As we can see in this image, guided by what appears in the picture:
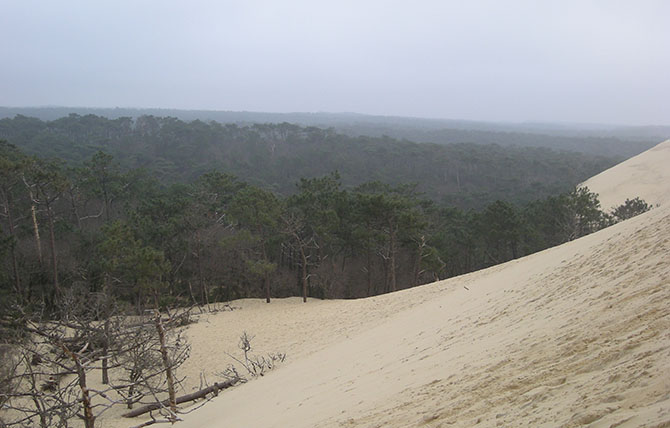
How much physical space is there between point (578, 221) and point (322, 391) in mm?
21419

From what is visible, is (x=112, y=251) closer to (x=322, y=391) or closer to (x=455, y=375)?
(x=322, y=391)

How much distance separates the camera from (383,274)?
85.8ft

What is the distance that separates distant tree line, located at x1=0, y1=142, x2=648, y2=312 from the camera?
18203mm

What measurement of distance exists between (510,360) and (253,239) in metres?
16.3

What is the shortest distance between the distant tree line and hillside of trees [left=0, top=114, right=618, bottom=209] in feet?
64.2

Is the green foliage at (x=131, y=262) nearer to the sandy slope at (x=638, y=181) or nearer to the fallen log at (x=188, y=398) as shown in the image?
the fallen log at (x=188, y=398)

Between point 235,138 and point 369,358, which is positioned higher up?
point 235,138

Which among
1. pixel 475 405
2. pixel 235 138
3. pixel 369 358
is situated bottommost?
pixel 369 358

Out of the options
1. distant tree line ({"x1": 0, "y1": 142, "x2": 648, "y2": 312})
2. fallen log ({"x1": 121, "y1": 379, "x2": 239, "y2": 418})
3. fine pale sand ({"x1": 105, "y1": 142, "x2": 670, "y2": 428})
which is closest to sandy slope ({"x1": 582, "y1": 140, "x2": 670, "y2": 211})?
distant tree line ({"x1": 0, "y1": 142, "x2": 648, "y2": 312})

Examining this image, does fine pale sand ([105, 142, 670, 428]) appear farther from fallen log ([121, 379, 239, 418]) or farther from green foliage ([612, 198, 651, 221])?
green foliage ([612, 198, 651, 221])

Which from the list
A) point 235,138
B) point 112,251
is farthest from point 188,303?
point 235,138

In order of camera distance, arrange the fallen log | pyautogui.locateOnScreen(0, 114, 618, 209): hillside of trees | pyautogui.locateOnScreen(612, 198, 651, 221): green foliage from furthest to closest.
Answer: pyautogui.locateOnScreen(0, 114, 618, 209): hillside of trees, pyautogui.locateOnScreen(612, 198, 651, 221): green foliage, the fallen log

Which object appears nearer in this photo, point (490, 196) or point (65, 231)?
point (65, 231)

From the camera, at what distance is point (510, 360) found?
4.98 m
